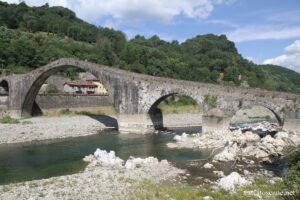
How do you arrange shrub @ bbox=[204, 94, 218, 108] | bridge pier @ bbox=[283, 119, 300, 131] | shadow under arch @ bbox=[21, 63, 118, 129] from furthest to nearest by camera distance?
shadow under arch @ bbox=[21, 63, 118, 129], shrub @ bbox=[204, 94, 218, 108], bridge pier @ bbox=[283, 119, 300, 131]

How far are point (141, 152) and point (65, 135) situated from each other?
1030 centimetres

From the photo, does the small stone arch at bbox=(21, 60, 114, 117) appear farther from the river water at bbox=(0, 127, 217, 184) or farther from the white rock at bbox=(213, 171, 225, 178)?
the white rock at bbox=(213, 171, 225, 178)

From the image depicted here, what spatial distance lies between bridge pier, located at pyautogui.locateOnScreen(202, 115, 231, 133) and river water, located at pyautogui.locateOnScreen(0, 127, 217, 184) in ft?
9.95

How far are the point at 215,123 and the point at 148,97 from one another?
23.2 ft

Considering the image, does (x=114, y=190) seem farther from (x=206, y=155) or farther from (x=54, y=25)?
(x=54, y=25)

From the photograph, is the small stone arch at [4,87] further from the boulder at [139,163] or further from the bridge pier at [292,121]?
the bridge pier at [292,121]

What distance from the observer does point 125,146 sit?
2584 cm

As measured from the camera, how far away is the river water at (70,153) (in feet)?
59.8

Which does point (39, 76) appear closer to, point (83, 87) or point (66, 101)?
point (66, 101)

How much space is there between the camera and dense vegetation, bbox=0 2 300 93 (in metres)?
61.1

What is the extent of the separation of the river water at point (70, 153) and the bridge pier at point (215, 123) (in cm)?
303

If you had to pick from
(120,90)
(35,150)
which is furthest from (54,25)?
(35,150)

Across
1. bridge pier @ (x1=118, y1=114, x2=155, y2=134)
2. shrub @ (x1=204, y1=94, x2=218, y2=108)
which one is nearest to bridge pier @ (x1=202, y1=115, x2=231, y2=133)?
shrub @ (x1=204, y1=94, x2=218, y2=108)

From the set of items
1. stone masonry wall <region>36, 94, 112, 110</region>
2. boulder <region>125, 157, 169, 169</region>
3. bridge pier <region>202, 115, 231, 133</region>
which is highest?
stone masonry wall <region>36, 94, 112, 110</region>
